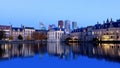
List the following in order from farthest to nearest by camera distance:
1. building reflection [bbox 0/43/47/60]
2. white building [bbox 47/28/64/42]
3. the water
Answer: white building [bbox 47/28/64/42], building reflection [bbox 0/43/47/60], the water

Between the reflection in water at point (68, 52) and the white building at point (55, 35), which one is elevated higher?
the white building at point (55, 35)

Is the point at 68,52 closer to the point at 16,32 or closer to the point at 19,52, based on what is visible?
the point at 19,52

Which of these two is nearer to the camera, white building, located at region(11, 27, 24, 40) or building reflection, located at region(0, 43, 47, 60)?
building reflection, located at region(0, 43, 47, 60)

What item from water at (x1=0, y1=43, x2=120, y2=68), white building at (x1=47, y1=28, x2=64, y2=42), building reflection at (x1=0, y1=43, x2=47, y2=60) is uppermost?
white building at (x1=47, y1=28, x2=64, y2=42)

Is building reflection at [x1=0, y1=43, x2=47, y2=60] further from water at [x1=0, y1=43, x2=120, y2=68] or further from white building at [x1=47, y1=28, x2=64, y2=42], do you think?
white building at [x1=47, y1=28, x2=64, y2=42]

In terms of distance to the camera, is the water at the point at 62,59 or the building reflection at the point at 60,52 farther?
the building reflection at the point at 60,52

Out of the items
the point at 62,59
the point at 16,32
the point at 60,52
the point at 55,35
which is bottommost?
the point at 62,59

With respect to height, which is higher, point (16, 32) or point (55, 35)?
point (16, 32)

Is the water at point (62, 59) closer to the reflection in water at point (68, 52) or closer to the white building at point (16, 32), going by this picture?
the reflection in water at point (68, 52)

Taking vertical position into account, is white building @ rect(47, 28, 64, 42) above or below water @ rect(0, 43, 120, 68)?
above

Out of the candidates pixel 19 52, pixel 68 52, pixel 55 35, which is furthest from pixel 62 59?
pixel 55 35

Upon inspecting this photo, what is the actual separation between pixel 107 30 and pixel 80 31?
33.1m

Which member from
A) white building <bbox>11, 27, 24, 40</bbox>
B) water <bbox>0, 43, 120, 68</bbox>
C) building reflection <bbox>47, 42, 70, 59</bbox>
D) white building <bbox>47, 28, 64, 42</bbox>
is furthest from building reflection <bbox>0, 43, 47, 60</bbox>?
white building <bbox>47, 28, 64, 42</bbox>

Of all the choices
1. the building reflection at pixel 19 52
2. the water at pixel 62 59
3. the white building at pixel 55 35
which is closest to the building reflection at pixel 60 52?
the water at pixel 62 59
